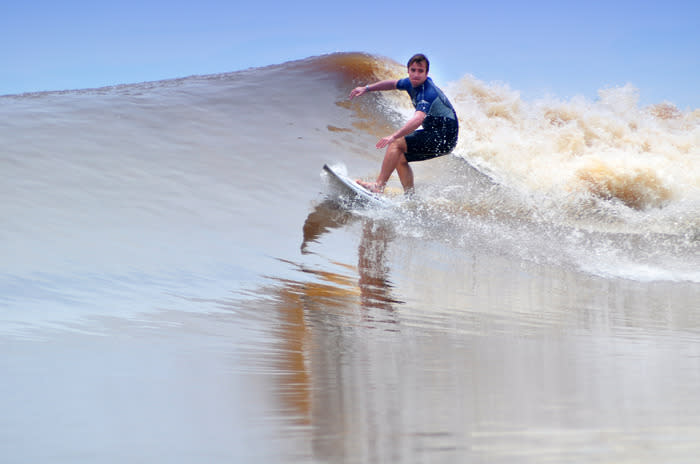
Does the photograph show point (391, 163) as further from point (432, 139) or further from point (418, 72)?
point (418, 72)

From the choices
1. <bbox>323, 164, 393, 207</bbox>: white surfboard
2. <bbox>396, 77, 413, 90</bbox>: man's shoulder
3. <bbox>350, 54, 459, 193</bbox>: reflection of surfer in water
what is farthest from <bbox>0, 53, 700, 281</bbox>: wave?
<bbox>396, 77, 413, 90</bbox>: man's shoulder

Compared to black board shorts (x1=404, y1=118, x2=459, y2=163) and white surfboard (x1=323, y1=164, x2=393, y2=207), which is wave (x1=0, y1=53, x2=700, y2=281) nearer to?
white surfboard (x1=323, y1=164, x2=393, y2=207)

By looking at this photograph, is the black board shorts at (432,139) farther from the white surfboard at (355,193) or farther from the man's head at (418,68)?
the white surfboard at (355,193)

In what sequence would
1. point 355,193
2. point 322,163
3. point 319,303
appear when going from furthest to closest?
point 322,163 → point 355,193 → point 319,303

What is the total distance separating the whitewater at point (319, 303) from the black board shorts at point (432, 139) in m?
0.47

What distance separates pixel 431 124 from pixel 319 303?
3156 mm

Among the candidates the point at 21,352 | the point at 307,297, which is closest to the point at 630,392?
the point at 307,297

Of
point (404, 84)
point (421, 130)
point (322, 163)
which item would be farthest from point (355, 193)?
point (322, 163)

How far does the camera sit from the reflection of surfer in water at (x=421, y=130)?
16.8 ft

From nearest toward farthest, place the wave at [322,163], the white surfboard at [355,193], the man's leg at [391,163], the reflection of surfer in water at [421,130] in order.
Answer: the wave at [322,163], the white surfboard at [355,193], the reflection of surfer in water at [421,130], the man's leg at [391,163]

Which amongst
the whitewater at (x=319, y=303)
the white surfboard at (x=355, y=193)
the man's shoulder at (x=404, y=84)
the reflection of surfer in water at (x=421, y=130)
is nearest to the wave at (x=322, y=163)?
the whitewater at (x=319, y=303)

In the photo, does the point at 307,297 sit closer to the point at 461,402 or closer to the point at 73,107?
the point at 461,402

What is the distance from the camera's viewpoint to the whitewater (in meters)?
1.20

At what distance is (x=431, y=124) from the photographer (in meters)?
5.25
